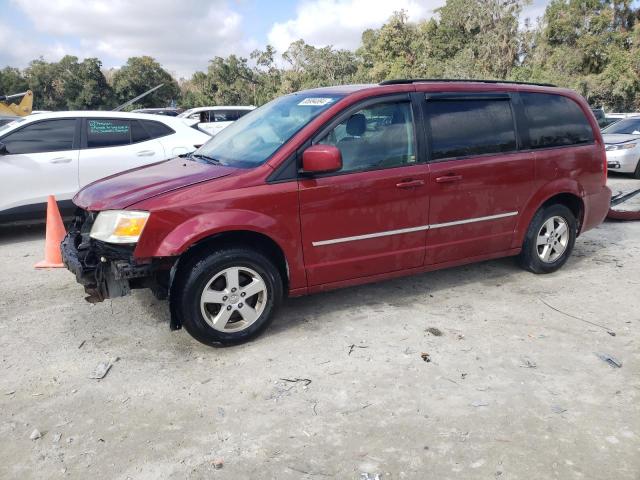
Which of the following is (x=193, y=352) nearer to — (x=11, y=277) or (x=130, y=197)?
(x=130, y=197)

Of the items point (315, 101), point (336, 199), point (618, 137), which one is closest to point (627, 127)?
point (618, 137)

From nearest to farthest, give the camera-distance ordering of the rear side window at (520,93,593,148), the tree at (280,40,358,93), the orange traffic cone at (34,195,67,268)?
the orange traffic cone at (34,195,67,268), the rear side window at (520,93,593,148), the tree at (280,40,358,93)

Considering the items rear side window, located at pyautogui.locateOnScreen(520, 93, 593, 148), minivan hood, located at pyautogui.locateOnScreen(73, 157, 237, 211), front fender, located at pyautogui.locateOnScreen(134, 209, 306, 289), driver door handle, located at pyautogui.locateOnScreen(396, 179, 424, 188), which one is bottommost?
front fender, located at pyautogui.locateOnScreen(134, 209, 306, 289)

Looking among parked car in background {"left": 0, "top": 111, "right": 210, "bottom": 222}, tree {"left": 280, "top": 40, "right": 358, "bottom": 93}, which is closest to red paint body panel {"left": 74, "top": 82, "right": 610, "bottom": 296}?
parked car in background {"left": 0, "top": 111, "right": 210, "bottom": 222}

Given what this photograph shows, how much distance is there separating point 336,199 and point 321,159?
37cm

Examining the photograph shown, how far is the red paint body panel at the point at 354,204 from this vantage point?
136 inches

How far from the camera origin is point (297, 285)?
3.85 meters

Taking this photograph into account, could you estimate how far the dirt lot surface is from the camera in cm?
255

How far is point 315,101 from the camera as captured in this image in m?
4.13

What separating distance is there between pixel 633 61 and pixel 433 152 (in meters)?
30.0

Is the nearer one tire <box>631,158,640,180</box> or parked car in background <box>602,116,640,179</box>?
parked car in background <box>602,116,640,179</box>

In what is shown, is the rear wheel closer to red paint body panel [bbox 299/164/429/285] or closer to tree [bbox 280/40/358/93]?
red paint body panel [bbox 299/164/429/285]

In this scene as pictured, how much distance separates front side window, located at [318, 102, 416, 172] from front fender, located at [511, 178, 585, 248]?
137 cm

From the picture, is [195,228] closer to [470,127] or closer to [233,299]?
[233,299]
